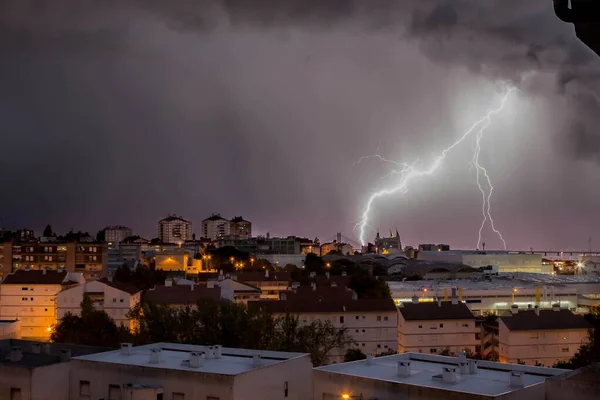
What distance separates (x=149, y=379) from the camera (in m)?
10.5

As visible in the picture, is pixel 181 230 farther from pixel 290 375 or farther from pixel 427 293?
pixel 290 375

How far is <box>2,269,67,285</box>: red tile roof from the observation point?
117ft

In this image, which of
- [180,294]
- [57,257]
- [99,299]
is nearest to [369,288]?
[180,294]

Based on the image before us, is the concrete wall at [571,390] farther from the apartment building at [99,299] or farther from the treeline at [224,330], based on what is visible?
the apartment building at [99,299]

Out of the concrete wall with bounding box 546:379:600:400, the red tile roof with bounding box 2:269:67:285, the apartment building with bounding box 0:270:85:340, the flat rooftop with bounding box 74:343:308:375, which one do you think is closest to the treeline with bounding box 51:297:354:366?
the flat rooftop with bounding box 74:343:308:375

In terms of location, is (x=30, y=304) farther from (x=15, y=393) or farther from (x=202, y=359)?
(x=202, y=359)

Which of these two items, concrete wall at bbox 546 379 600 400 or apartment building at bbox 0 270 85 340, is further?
apartment building at bbox 0 270 85 340

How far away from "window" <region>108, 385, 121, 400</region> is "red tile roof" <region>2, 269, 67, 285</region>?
2632 cm

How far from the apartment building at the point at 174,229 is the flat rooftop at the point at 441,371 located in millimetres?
127120

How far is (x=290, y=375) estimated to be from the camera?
10828mm

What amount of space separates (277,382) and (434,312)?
54.8 ft

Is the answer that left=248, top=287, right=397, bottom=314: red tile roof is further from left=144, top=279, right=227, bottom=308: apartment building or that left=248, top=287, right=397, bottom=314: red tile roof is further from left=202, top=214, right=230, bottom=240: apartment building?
left=202, top=214, right=230, bottom=240: apartment building

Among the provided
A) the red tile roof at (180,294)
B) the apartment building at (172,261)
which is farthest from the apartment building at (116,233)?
the red tile roof at (180,294)

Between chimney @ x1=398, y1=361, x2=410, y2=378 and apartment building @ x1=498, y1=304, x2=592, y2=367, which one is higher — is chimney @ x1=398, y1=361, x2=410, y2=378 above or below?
above
